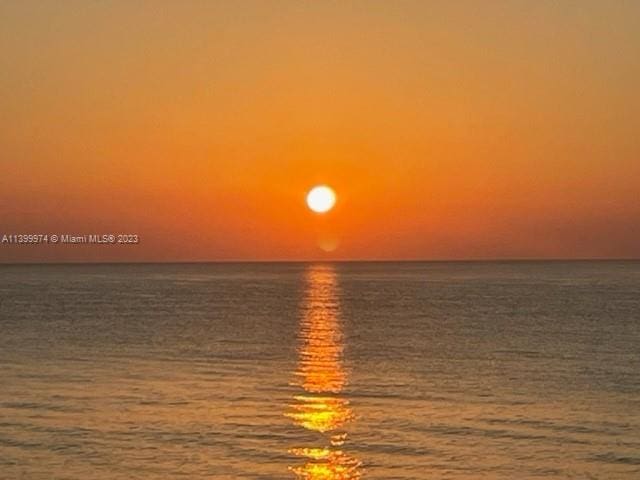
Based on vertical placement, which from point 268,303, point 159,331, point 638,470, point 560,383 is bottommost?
point 638,470

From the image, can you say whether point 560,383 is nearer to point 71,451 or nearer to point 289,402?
point 289,402

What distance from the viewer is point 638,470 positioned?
22.8 metres

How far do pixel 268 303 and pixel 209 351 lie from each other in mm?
69681

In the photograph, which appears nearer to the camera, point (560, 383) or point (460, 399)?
point (460, 399)

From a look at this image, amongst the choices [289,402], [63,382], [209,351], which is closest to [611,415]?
[289,402]

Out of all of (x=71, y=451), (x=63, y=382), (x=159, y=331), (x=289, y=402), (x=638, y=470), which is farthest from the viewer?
(x=159, y=331)

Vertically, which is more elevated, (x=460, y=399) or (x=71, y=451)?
(x=460, y=399)

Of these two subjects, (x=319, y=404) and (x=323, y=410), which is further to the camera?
(x=319, y=404)

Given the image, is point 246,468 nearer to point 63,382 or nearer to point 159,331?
point 63,382

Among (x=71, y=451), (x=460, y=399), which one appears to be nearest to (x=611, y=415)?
(x=460, y=399)

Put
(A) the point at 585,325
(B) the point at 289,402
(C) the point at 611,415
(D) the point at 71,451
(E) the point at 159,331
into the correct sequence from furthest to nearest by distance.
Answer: (A) the point at 585,325
(E) the point at 159,331
(B) the point at 289,402
(C) the point at 611,415
(D) the point at 71,451

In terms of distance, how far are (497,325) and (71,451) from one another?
58769 mm

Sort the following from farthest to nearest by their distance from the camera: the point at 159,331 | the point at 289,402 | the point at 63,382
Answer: the point at 159,331, the point at 63,382, the point at 289,402

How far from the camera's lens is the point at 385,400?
114 ft
